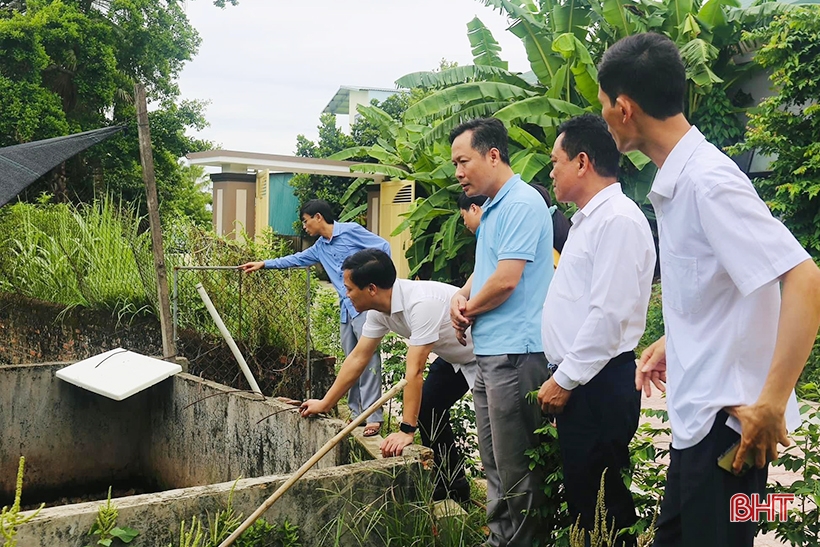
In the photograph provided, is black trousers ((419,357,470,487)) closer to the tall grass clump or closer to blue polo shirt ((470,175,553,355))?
blue polo shirt ((470,175,553,355))

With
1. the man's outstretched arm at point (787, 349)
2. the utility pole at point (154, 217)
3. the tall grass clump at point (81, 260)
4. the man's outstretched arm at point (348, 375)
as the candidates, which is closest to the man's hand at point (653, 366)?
the man's outstretched arm at point (787, 349)

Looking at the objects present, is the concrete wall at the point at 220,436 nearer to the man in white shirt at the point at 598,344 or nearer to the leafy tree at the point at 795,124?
the man in white shirt at the point at 598,344

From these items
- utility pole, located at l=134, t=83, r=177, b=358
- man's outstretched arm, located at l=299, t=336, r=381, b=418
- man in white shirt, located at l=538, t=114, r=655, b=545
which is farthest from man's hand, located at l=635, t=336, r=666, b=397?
utility pole, located at l=134, t=83, r=177, b=358

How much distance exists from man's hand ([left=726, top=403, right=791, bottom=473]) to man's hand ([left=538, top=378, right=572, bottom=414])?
0.83 meters

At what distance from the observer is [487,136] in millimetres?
3219

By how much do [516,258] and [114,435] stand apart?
3747mm

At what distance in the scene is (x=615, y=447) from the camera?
2.52 metres

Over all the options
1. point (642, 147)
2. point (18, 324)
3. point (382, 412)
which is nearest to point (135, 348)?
point (18, 324)

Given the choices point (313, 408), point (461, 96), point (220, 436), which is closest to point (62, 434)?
point (220, 436)

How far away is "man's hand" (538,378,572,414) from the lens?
2.49 meters

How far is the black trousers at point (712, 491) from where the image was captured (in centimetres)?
173

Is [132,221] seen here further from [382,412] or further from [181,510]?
[181,510]

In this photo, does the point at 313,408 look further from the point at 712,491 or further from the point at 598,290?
the point at 712,491

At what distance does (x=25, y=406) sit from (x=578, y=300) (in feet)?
13.7
